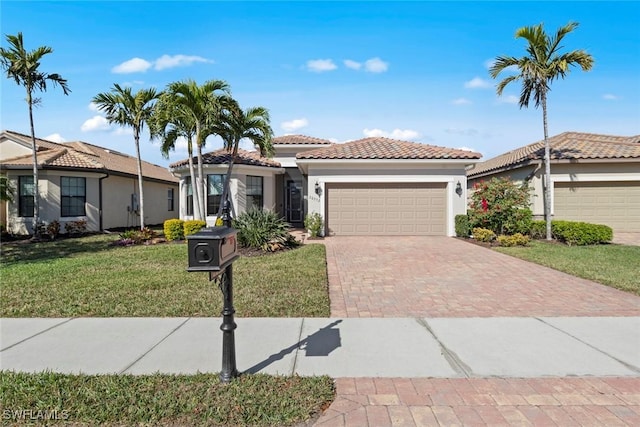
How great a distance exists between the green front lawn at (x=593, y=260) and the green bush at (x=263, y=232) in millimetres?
7031

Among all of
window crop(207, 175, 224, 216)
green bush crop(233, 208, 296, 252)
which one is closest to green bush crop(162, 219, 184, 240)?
window crop(207, 175, 224, 216)

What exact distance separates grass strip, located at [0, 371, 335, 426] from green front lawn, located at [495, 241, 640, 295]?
6.77 meters

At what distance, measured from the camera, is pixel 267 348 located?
396cm

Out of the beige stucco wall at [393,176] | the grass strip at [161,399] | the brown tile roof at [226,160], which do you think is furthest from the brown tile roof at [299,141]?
the grass strip at [161,399]

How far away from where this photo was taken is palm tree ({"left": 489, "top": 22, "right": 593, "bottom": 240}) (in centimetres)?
1209

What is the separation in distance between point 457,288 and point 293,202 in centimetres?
1362

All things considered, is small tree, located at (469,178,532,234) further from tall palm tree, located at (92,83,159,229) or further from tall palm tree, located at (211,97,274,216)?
tall palm tree, located at (92,83,159,229)

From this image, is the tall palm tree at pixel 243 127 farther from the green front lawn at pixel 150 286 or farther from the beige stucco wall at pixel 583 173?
the beige stucco wall at pixel 583 173

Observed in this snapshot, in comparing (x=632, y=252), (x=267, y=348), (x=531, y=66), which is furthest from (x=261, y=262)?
(x=531, y=66)

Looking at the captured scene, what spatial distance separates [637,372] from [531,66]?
12337 mm

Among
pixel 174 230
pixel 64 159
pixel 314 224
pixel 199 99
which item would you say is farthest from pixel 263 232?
pixel 64 159

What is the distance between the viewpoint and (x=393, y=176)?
578 inches

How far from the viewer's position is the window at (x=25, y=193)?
50.4ft

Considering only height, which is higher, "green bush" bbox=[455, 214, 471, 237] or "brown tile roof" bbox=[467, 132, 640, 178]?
"brown tile roof" bbox=[467, 132, 640, 178]
